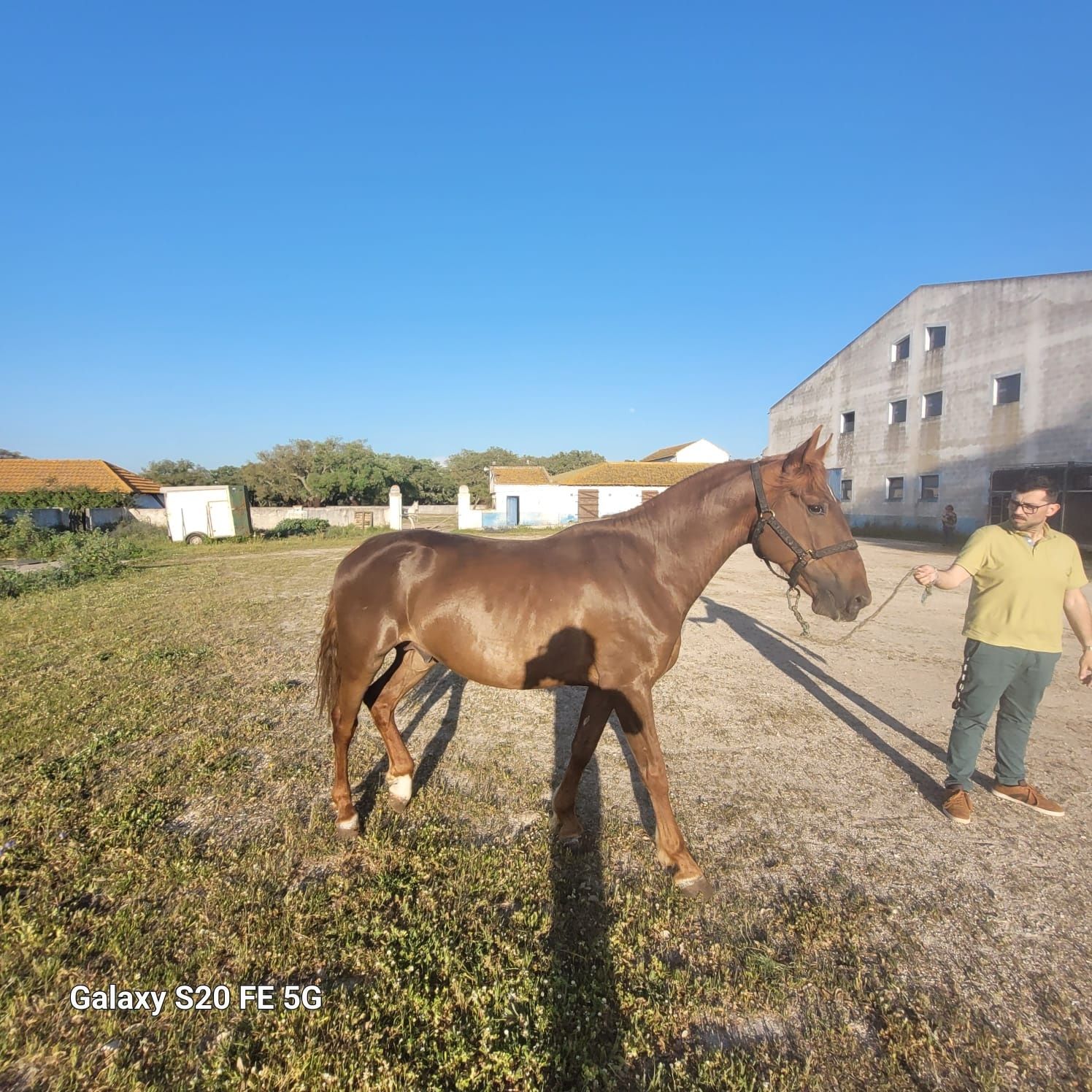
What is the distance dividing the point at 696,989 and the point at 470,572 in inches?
85.1

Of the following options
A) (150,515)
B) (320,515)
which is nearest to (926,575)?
(320,515)

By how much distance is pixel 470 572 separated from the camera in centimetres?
291

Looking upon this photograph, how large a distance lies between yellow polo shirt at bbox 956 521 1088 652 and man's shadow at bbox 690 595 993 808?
50.6 inches

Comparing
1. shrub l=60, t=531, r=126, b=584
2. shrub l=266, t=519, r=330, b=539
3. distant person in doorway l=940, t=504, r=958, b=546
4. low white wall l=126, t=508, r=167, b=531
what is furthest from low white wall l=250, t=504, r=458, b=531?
distant person in doorway l=940, t=504, r=958, b=546

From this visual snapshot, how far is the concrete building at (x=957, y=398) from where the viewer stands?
60.4 feet

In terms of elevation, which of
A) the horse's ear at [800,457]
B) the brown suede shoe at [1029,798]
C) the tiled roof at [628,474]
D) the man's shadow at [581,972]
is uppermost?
the tiled roof at [628,474]

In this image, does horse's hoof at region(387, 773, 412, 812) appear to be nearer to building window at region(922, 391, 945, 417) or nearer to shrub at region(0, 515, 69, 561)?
shrub at region(0, 515, 69, 561)

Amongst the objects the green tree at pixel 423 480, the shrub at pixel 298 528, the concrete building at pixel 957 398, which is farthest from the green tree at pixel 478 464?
the concrete building at pixel 957 398

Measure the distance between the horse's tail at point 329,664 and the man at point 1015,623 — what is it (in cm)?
365

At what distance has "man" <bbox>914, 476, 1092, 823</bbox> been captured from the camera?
119 inches

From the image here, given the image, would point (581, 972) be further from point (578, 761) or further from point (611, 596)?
point (611, 596)

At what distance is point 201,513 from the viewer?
80.4 ft

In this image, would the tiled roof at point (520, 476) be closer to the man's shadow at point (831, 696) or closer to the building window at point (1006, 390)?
the building window at point (1006, 390)

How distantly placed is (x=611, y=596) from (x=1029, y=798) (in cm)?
325
